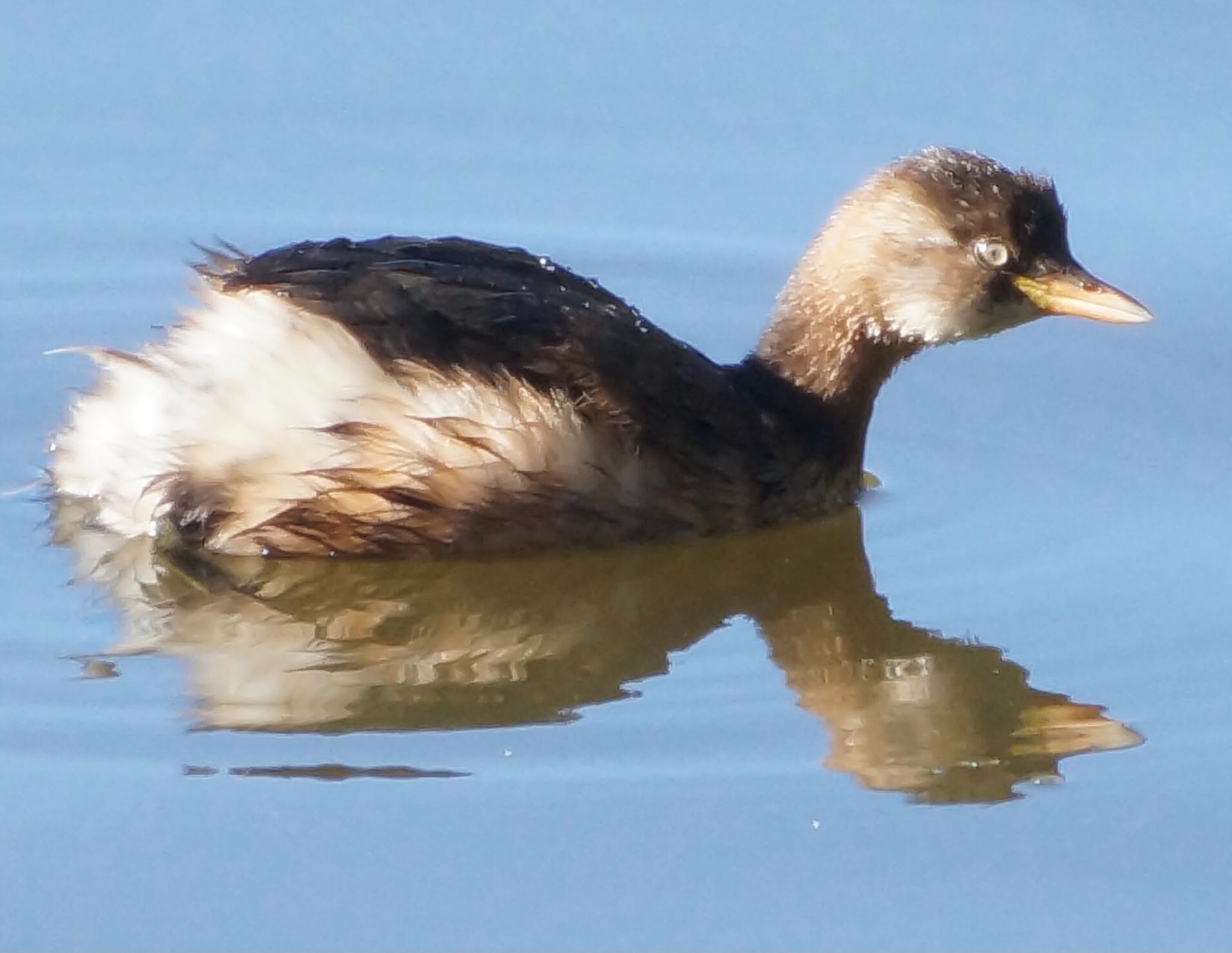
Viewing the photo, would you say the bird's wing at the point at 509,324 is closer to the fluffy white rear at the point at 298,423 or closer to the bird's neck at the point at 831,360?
the fluffy white rear at the point at 298,423

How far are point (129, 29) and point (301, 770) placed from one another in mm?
4378

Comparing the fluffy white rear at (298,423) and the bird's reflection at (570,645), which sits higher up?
the fluffy white rear at (298,423)

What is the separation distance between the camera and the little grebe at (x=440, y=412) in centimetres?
664

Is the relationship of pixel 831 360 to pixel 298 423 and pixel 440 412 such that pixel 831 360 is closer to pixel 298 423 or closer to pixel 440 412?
pixel 440 412

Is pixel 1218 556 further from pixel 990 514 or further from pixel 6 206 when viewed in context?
pixel 6 206

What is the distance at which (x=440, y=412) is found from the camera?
6719mm

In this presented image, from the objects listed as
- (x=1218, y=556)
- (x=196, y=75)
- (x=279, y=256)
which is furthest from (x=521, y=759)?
(x=196, y=75)

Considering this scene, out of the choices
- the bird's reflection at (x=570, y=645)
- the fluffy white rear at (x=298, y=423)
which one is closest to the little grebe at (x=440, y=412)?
the fluffy white rear at (x=298, y=423)

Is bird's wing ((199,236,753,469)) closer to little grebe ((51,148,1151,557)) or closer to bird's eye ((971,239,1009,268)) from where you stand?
little grebe ((51,148,1151,557))

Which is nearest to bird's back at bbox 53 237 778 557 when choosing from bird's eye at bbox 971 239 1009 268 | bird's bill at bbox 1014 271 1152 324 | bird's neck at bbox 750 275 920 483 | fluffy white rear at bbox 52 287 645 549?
fluffy white rear at bbox 52 287 645 549

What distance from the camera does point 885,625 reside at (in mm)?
6789

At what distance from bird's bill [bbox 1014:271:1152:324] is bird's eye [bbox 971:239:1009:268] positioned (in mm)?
73

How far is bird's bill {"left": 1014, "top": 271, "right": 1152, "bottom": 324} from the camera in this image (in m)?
7.35

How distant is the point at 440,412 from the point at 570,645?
68cm
